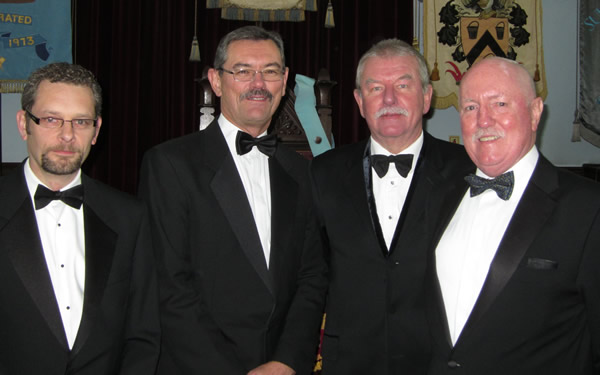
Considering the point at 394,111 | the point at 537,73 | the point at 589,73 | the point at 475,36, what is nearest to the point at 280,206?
the point at 394,111

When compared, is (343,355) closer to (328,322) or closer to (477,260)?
(328,322)

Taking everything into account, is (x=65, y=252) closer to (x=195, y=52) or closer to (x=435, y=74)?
(x=195, y=52)

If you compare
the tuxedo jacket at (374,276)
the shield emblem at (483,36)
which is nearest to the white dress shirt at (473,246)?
the tuxedo jacket at (374,276)

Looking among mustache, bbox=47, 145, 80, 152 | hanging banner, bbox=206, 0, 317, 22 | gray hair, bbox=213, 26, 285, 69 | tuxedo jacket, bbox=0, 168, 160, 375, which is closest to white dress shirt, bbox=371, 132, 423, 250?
gray hair, bbox=213, 26, 285, 69

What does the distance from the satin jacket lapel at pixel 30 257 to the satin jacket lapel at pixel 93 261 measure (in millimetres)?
66

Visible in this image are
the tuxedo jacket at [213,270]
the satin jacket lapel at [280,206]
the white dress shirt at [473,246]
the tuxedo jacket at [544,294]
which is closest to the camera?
the tuxedo jacket at [544,294]

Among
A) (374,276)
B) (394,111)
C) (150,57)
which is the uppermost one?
(150,57)

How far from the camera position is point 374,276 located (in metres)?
1.85

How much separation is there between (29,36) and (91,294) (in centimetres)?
415

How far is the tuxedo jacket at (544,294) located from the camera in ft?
4.34

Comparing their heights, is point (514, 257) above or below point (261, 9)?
below

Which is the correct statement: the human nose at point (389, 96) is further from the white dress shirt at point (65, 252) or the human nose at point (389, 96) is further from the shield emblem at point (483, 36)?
the shield emblem at point (483, 36)

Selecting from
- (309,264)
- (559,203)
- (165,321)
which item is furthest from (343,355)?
(559,203)

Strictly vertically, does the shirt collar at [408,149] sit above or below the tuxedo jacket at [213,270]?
above
